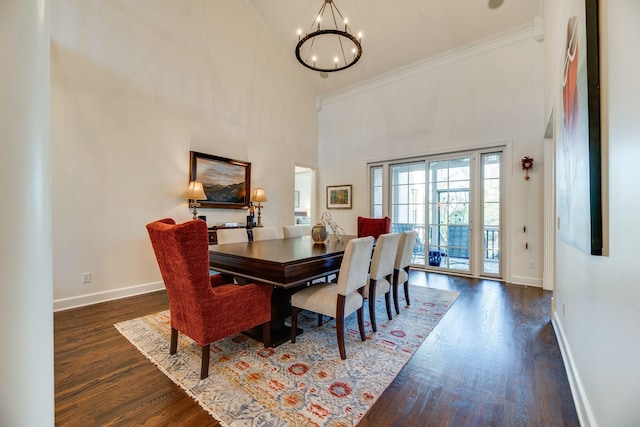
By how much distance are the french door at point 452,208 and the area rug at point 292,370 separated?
8.06ft

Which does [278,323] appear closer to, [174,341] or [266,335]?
[266,335]

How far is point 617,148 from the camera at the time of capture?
0.99 meters

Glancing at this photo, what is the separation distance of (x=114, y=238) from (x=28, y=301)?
10.7ft

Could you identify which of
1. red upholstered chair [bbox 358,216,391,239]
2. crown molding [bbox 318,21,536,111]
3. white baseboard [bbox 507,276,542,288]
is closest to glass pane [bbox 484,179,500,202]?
white baseboard [bbox 507,276,542,288]

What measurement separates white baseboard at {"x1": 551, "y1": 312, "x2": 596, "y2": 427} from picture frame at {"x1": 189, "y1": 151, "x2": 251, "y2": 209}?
4.63 meters

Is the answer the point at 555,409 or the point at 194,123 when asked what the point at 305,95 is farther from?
the point at 555,409

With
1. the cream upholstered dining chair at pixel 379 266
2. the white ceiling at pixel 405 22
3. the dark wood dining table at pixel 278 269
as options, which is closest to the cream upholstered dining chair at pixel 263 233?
the dark wood dining table at pixel 278 269

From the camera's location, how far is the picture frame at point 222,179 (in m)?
4.39

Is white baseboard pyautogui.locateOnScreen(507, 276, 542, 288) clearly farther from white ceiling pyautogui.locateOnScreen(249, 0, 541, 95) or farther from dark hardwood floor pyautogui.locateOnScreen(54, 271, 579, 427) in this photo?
white ceiling pyautogui.locateOnScreen(249, 0, 541, 95)

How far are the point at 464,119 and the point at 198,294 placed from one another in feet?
16.7

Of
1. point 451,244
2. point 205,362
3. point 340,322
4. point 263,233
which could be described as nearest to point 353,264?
point 340,322

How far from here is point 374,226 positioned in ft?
15.9

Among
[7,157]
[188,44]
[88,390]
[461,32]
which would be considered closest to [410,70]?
[461,32]

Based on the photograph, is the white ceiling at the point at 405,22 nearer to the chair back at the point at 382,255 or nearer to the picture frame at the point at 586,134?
the picture frame at the point at 586,134
